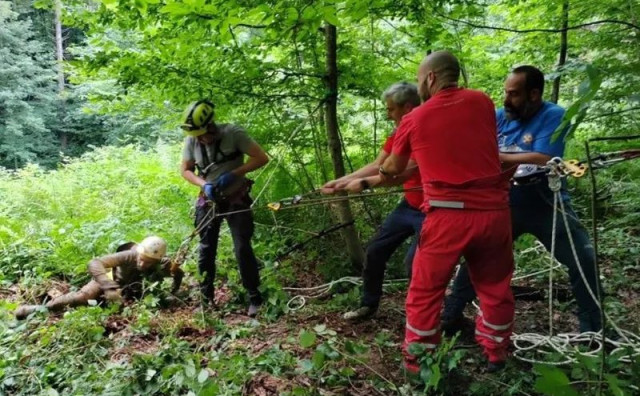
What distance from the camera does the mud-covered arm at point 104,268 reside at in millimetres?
4927

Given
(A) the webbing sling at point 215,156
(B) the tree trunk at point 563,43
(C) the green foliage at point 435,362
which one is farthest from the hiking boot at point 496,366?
(B) the tree trunk at point 563,43

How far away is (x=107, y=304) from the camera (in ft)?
16.1

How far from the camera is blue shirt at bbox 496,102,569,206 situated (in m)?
3.15

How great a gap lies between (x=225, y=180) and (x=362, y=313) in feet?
5.70

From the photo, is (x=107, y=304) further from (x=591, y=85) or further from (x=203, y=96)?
(x=591, y=85)

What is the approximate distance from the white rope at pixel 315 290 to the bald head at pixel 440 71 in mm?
2512

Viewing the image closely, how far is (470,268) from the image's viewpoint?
3.09m

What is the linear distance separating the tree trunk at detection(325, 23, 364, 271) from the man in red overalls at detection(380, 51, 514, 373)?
1932 mm

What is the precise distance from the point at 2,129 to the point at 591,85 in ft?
97.6

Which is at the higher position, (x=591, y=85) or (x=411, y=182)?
(x=591, y=85)

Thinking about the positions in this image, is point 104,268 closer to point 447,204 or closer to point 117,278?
point 117,278

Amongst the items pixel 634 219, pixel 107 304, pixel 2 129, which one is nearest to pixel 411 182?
pixel 107 304

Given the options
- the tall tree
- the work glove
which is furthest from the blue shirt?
the tall tree

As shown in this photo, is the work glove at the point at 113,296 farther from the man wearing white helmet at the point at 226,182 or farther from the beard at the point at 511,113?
the beard at the point at 511,113
